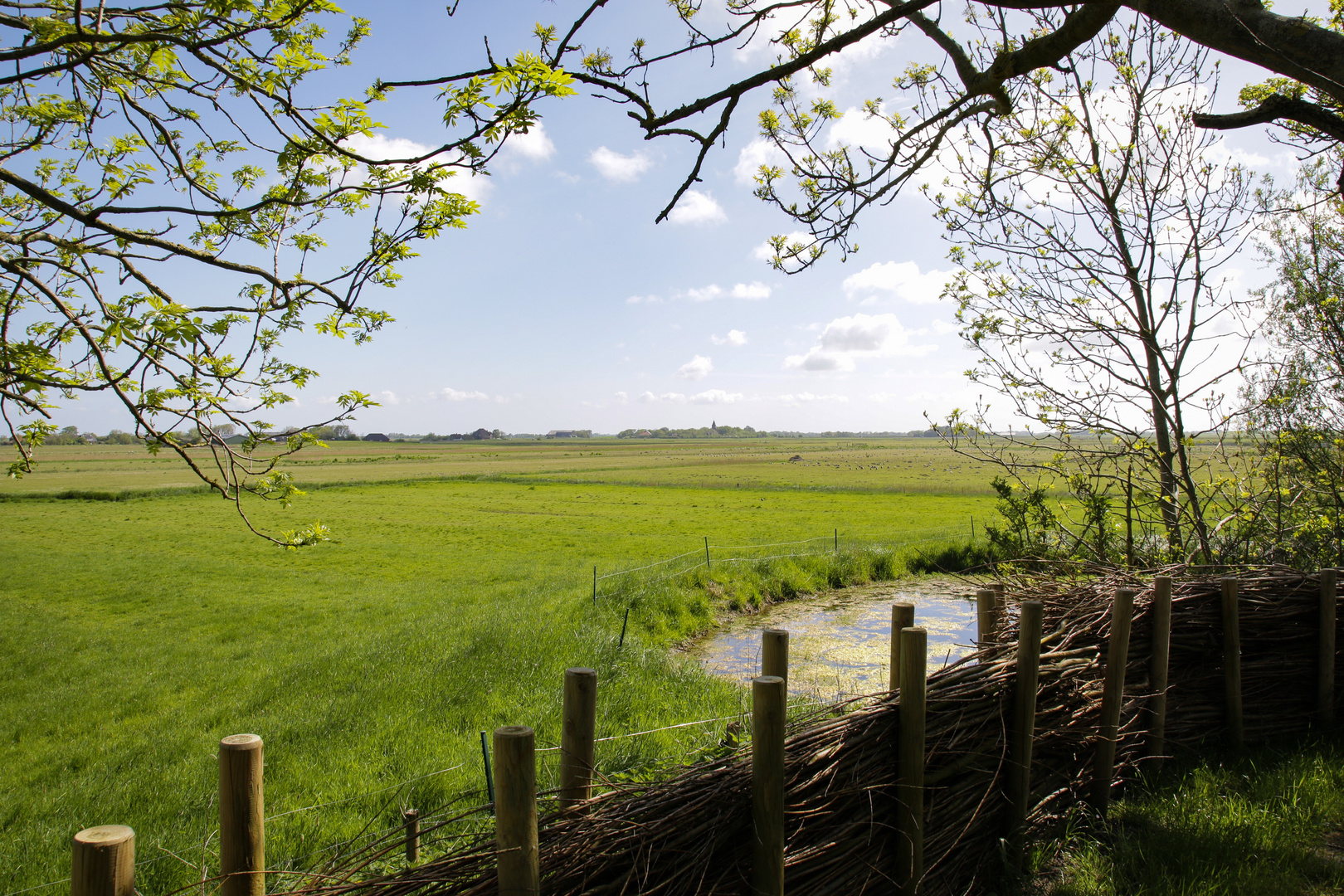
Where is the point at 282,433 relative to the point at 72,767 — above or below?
above

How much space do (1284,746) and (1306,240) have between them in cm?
696

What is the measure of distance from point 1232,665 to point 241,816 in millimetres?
5408

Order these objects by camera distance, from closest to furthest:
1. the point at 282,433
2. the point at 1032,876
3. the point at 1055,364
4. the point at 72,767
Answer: the point at 1032,876
the point at 282,433
the point at 1055,364
the point at 72,767

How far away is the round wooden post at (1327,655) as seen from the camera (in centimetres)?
459

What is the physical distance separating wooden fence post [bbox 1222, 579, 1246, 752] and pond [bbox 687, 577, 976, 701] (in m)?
3.45

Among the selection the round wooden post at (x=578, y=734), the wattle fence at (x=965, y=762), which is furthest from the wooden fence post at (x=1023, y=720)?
the round wooden post at (x=578, y=734)

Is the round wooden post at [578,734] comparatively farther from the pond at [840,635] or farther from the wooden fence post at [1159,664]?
the pond at [840,635]

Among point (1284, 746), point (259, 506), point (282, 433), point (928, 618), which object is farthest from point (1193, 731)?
point (259, 506)

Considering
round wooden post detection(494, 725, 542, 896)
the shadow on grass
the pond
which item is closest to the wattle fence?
round wooden post detection(494, 725, 542, 896)

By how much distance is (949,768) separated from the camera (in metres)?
3.27

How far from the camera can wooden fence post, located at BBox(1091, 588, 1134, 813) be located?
3.79m

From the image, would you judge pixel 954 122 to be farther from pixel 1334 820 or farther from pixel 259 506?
pixel 259 506

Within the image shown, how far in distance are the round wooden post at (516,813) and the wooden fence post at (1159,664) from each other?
3.81 m

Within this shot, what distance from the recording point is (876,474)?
6488 cm
